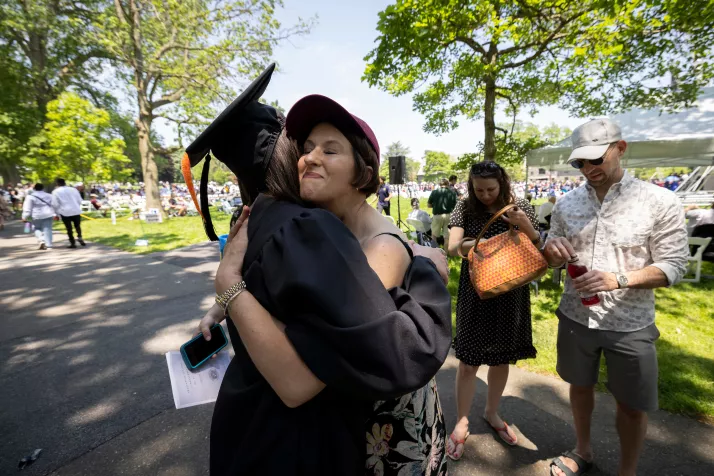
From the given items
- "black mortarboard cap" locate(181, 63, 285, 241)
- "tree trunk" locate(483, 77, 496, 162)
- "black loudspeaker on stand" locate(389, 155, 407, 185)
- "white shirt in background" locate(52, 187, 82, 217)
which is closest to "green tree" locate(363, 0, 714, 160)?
"tree trunk" locate(483, 77, 496, 162)

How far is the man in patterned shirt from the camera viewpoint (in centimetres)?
189

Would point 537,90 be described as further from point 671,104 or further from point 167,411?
point 167,411

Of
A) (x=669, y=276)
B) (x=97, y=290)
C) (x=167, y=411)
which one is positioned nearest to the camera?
(x=669, y=276)

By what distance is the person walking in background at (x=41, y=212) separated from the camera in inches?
385

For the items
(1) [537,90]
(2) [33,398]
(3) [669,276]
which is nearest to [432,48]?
(1) [537,90]

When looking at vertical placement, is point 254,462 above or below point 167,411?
above

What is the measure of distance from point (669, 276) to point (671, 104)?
871cm

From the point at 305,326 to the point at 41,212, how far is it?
12885mm

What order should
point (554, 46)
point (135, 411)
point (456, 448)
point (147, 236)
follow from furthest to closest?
point (147, 236)
point (554, 46)
point (135, 411)
point (456, 448)

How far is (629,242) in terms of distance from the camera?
1961 millimetres

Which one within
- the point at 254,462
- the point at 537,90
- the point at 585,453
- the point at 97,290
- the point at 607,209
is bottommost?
the point at 585,453

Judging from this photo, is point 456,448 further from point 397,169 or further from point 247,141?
point 397,169

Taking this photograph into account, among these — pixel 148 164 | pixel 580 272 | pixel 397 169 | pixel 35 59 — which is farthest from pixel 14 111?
pixel 580 272

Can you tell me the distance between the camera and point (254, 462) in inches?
38.8
